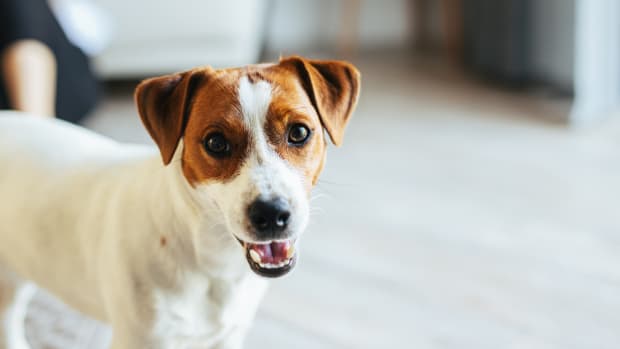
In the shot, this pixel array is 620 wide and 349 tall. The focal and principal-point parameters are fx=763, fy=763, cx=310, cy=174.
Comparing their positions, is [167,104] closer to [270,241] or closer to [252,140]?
[252,140]

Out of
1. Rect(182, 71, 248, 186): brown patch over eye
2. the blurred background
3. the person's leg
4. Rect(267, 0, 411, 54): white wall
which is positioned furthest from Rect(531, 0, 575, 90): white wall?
Rect(182, 71, 248, 186): brown patch over eye

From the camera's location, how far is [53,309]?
5.98 feet

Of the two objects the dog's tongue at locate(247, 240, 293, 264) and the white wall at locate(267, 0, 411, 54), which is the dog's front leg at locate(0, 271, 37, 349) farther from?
the white wall at locate(267, 0, 411, 54)

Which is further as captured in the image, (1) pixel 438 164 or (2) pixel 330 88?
(1) pixel 438 164

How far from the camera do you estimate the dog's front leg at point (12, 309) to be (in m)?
1.53

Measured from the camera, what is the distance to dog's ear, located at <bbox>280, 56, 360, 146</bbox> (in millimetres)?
1199

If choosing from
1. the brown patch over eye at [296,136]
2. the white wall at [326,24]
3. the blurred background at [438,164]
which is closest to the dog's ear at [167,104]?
the brown patch over eye at [296,136]

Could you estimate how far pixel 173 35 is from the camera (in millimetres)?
3217

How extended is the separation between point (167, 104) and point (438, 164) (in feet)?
5.33

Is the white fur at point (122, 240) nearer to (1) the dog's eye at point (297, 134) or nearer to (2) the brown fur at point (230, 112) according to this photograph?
(2) the brown fur at point (230, 112)

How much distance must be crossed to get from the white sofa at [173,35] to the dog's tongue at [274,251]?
216cm

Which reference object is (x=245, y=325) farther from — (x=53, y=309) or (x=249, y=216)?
(x=53, y=309)

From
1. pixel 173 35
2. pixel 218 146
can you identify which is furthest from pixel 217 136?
pixel 173 35

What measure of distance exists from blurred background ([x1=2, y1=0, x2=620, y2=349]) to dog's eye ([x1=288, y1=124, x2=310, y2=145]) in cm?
19
